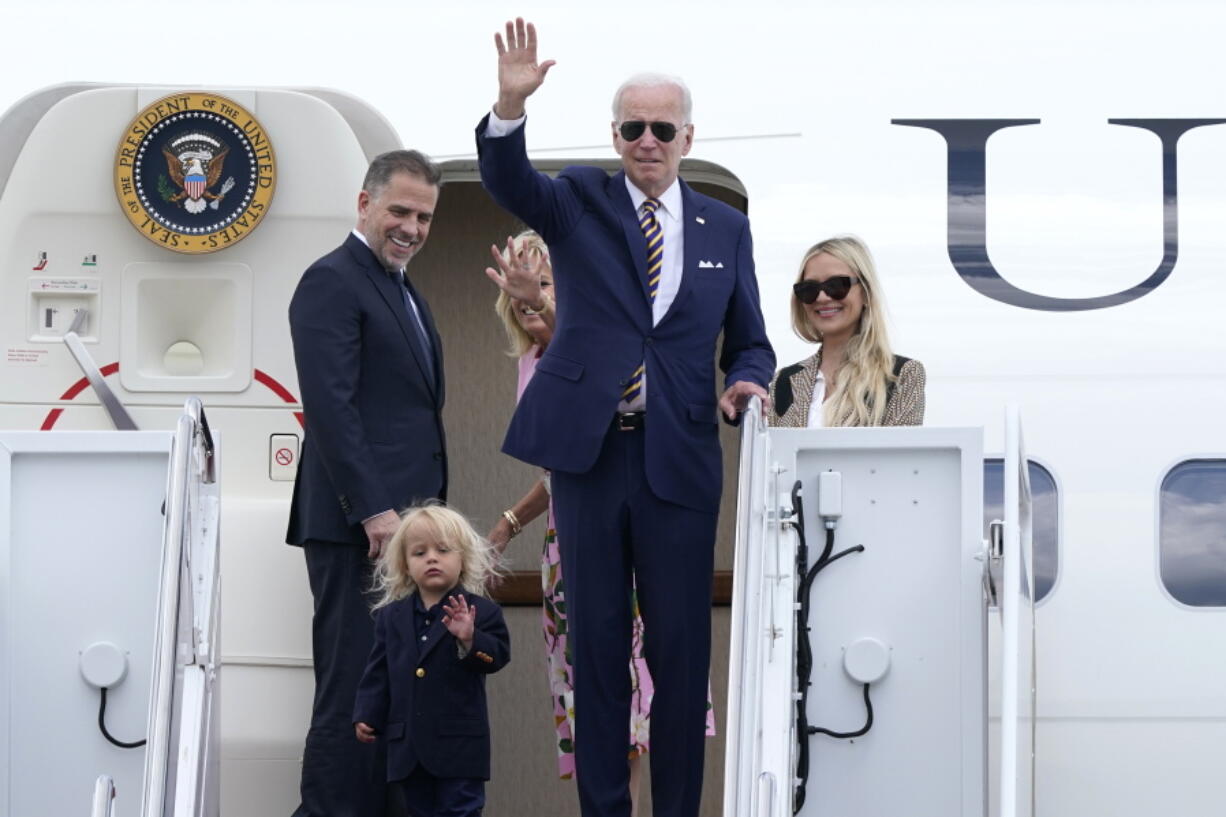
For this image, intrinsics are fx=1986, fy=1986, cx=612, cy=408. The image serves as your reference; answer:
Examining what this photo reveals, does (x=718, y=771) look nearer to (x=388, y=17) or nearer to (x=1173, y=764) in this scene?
(x=1173, y=764)

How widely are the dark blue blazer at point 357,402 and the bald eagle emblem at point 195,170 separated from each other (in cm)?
95

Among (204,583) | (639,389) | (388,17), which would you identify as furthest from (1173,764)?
(388,17)

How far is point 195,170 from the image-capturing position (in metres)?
6.34

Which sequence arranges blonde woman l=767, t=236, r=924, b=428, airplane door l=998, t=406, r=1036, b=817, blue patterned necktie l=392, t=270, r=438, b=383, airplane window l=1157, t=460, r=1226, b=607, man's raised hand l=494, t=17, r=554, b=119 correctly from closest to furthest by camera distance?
airplane door l=998, t=406, r=1036, b=817 < man's raised hand l=494, t=17, r=554, b=119 < blonde woman l=767, t=236, r=924, b=428 < blue patterned necktie l=392, t=270, r=438, b=383 < airplane window l=1157, t=460, r=1226, b=607

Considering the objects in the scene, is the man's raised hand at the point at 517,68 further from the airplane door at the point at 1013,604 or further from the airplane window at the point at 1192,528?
the airplane window at the point at 1192,528

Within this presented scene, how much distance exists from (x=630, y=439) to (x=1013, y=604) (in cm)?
97

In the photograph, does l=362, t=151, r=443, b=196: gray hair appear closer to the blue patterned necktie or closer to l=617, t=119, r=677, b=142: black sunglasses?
the blue patterned necktie

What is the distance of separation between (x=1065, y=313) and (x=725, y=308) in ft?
5.49

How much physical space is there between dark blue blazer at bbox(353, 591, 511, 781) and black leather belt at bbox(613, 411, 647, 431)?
2.49 ft

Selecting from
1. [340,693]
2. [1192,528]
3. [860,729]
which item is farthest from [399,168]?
[1192,528]

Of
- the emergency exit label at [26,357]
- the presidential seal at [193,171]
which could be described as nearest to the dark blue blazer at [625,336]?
the presidential seal at [193,171]

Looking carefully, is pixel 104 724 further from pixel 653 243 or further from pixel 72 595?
pixel 653 243

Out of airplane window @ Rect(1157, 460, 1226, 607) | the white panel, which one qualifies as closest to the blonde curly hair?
the white panel

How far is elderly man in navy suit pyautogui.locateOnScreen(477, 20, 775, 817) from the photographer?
4.57 metres
